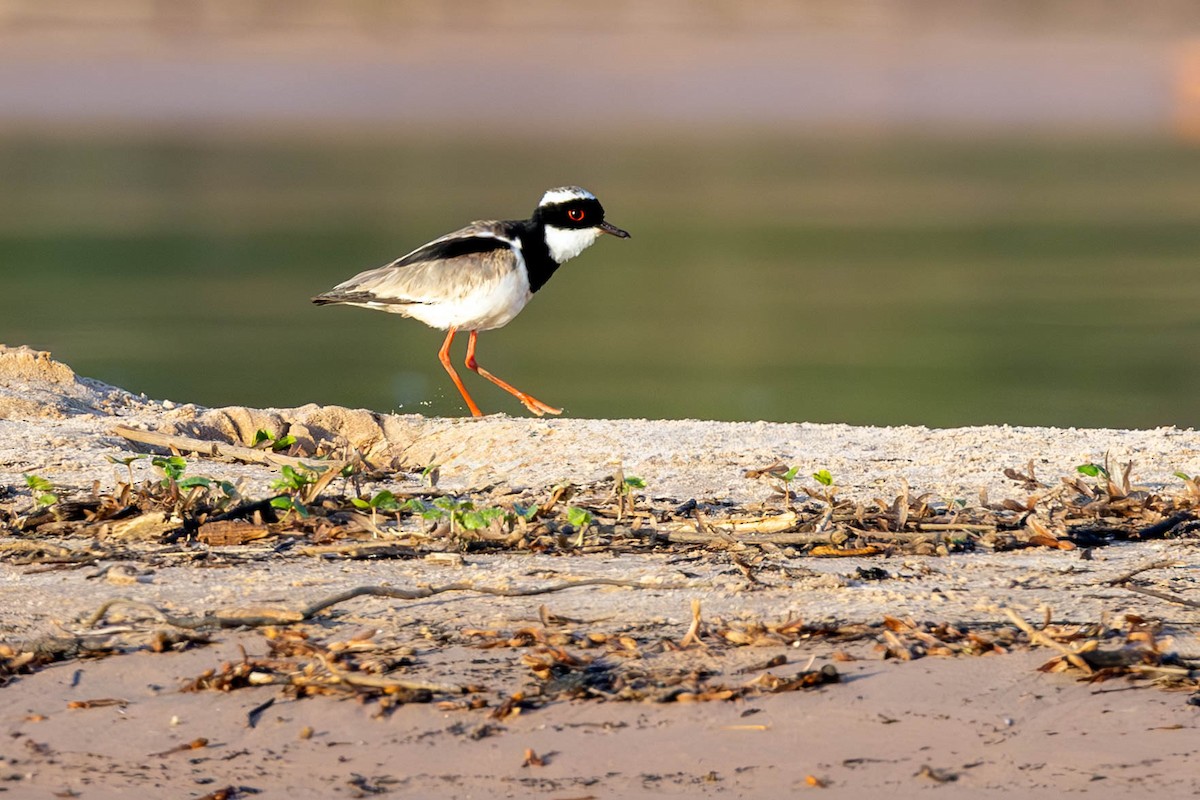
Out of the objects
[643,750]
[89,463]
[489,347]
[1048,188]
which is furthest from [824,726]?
[1048,188]

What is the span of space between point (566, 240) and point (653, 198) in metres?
20.0

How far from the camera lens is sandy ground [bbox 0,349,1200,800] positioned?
3.64 meters

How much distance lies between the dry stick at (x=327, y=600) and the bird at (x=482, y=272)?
382cm

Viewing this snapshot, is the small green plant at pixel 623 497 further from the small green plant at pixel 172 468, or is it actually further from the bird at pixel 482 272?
the bird at pixel 482 272

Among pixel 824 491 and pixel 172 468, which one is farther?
pixel 824 491

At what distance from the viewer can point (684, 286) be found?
19266mm

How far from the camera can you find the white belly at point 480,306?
853 centimetres

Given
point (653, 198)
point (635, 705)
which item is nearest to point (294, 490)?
point (635, 705)

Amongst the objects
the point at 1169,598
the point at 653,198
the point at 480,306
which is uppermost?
the point at 653,198

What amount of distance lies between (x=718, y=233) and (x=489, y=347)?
31.4 feet

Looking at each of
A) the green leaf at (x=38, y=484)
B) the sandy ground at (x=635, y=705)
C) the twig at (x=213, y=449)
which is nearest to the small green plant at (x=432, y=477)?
the twig at (x=213, y=449)

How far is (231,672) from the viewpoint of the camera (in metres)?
3.98

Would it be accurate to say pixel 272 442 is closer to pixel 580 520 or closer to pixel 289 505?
pixel 289 505

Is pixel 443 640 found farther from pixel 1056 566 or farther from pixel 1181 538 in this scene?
pixel 1181 538
